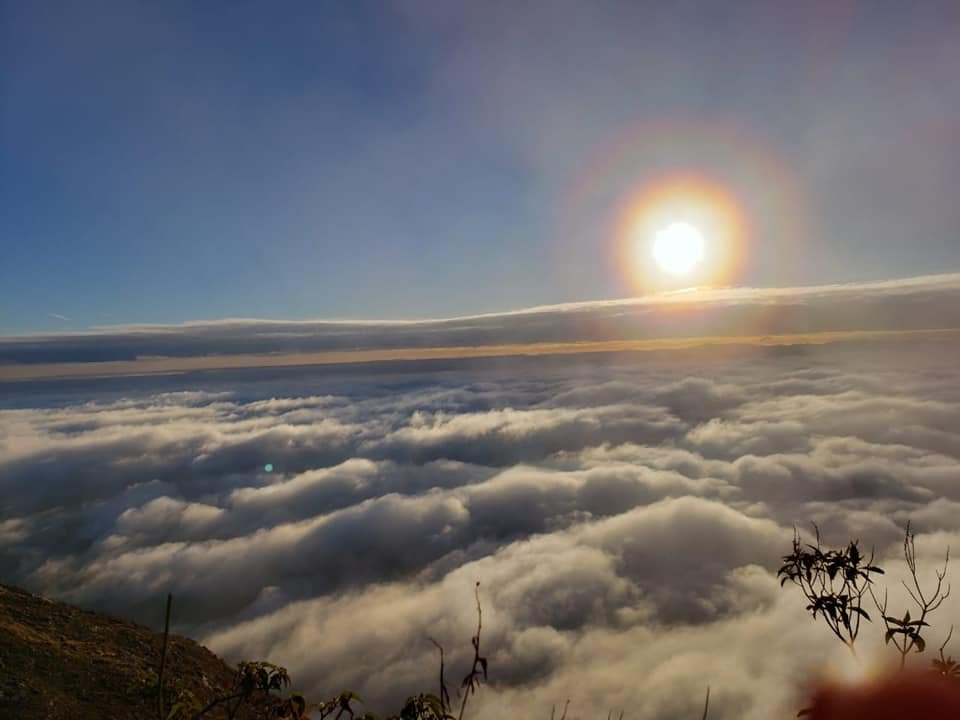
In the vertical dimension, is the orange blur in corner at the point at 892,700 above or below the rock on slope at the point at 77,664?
above

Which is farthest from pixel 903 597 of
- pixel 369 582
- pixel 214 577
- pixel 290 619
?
pixel 214 577

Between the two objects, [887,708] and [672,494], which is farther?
[672,494]

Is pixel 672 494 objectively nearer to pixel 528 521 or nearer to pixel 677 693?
pixel 528 521

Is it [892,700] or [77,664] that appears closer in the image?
[892,700]

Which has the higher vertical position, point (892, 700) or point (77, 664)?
point (892, 700)
